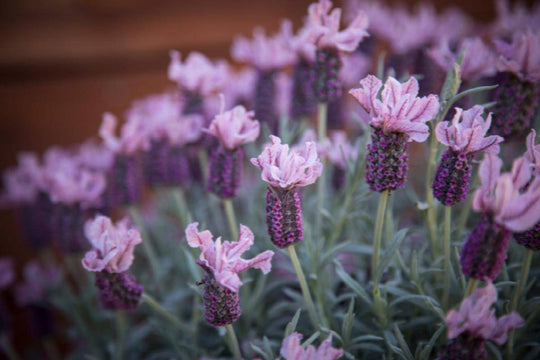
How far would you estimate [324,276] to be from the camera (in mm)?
879

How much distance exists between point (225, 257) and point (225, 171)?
245 mm

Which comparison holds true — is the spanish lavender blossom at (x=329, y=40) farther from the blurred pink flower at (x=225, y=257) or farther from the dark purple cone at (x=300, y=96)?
the blurred pink flower at (x=225, y=257)

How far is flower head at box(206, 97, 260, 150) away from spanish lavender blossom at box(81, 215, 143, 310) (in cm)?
21

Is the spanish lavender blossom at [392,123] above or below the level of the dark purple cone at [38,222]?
above

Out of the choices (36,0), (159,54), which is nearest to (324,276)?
(159,54)

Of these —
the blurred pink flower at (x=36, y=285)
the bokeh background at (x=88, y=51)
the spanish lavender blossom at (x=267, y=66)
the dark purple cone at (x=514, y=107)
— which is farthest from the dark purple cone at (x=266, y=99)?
the bokeh background at (x=88, y=51)

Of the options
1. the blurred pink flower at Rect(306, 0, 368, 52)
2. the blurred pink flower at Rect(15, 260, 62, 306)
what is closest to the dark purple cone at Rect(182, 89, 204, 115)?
the blurred pink flower at Rect(306, 0, 368, 52)

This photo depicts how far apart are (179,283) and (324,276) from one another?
1.30 feet

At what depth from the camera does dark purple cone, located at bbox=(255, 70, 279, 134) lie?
1042mm

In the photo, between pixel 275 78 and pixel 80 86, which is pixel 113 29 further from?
pixel 275 78

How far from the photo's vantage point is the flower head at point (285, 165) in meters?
0.61

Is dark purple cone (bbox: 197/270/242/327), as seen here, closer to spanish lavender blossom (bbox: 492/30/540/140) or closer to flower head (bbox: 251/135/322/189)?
flower head (bbox: 251/135/322/189)

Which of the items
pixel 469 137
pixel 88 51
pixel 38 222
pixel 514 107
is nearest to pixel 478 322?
pixel 469 137

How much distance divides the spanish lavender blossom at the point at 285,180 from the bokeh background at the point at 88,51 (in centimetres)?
129
